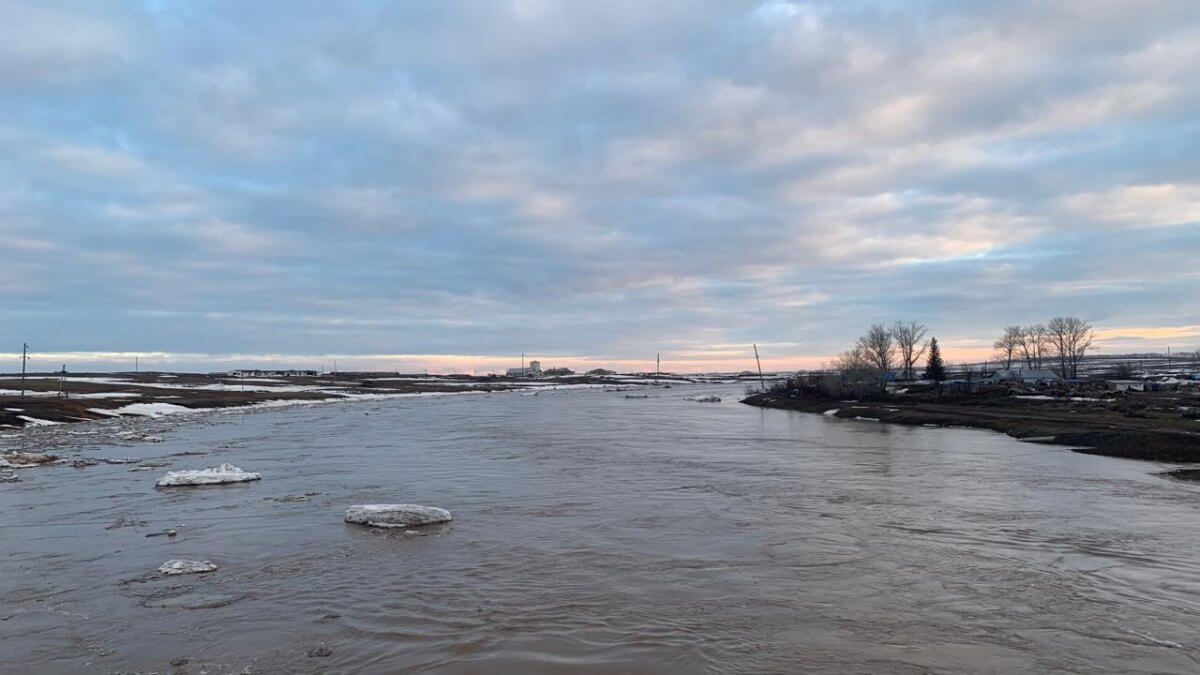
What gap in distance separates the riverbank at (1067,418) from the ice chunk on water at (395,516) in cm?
2405

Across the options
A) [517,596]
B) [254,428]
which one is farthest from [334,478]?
[254,428]

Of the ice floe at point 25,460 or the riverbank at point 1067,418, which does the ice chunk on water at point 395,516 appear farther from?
the riverbank at point 1067,418

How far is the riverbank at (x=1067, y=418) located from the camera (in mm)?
24688

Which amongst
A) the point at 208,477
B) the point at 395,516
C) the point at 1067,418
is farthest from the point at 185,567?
the point at 1067,418

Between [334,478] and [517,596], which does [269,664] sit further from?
[334,478]

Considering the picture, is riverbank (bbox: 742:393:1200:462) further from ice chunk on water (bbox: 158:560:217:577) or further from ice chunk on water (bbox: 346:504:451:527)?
ice chunk on water (bbox: 158:560:217:577)

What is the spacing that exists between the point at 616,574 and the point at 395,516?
5.28 metres

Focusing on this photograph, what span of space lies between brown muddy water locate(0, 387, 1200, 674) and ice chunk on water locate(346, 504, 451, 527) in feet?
1.17

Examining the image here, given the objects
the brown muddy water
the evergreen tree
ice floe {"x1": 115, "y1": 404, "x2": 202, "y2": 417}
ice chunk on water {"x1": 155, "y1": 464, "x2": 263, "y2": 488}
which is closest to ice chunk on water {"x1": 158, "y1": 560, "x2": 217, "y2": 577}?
the brown muddy water

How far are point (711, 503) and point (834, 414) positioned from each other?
41.3 metres

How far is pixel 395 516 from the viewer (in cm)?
1307

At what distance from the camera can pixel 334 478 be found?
19.8 metres

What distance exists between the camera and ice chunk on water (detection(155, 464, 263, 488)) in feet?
59.1

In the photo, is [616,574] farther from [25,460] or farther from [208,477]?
[25,460]
